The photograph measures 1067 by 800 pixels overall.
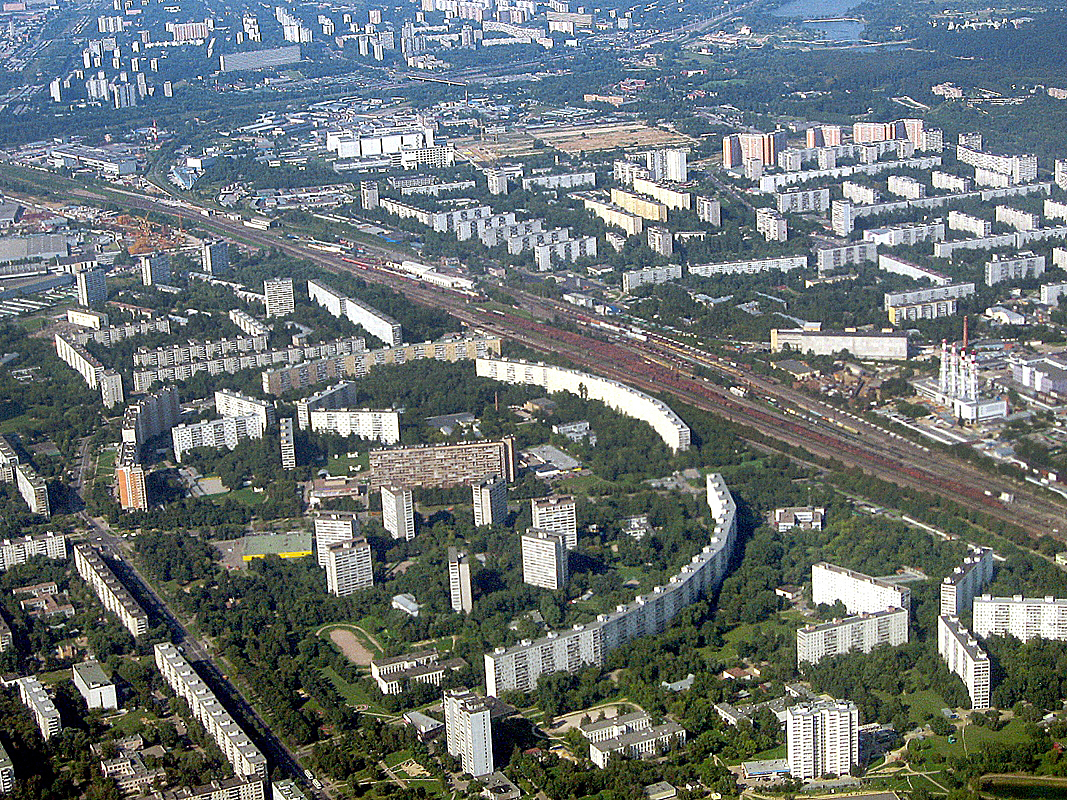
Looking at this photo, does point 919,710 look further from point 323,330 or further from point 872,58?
point 872,58

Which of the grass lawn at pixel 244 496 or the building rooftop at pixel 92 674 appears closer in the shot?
the building rooftop at pixel 92 674

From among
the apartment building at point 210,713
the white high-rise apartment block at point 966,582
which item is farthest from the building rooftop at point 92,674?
the white high-rise apartment block at point 966,582

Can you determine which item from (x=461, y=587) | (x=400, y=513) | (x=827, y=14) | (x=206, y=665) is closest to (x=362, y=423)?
(x=400, y=513)

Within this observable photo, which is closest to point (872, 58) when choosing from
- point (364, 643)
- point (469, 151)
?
point (469, 151)

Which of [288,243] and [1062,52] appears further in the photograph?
[1062,52]

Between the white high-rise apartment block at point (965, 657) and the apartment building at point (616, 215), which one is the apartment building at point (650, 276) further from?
the white high-rise apartment block at point (965, 657)

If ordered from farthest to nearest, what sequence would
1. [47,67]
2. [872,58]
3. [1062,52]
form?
[47,67] < [872,58] < [1062,52]

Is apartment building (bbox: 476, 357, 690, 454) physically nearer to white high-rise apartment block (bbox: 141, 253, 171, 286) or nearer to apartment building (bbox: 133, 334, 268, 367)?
apartment building (bbox: 133, 334, 268, 367)

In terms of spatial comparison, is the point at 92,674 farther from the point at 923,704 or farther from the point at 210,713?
the point at 923,704
